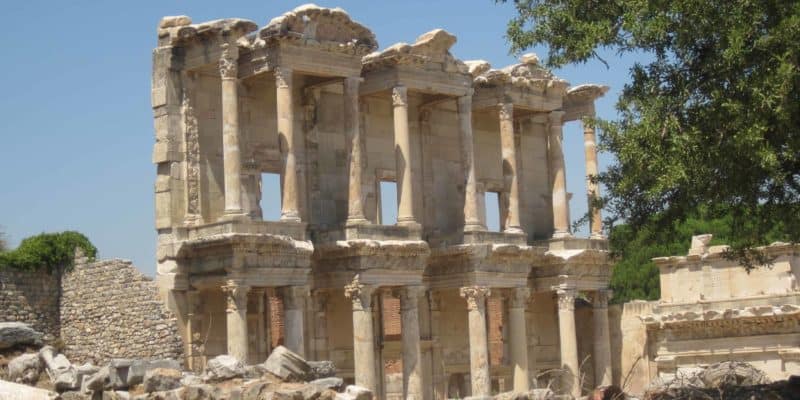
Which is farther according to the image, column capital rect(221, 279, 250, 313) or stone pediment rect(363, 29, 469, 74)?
stone pediment rect(363, 29, 469, 74)

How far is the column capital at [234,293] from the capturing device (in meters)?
27.7

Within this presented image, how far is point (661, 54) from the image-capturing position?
745 inches

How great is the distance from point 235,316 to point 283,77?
5.18 m

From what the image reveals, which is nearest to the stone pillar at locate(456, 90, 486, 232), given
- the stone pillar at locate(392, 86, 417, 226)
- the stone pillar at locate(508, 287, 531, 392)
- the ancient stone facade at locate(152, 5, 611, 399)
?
the ancient stone facade at locate(152, 5, 611, 399)

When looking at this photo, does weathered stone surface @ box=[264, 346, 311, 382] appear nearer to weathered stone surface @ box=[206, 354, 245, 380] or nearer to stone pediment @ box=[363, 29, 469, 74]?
weathered stone surface @ box=[206, 354, 245, 380]

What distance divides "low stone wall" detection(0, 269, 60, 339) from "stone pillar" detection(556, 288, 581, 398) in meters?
13.0

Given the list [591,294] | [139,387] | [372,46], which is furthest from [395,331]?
[139,387]

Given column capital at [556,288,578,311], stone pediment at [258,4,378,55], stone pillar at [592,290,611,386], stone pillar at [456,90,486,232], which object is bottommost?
stone pillar at [592,290,611,386]

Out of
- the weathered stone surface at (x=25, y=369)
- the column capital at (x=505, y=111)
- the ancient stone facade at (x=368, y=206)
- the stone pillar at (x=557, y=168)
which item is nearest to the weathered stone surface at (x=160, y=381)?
the weathered stone surface at (x=25, y=369)

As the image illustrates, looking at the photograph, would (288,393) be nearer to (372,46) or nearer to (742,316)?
(372,46)

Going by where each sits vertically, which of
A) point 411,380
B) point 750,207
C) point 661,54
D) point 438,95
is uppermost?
point 438,95

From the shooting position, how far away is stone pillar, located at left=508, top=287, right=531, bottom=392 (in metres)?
34.0

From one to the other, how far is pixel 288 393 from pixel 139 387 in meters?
2.78

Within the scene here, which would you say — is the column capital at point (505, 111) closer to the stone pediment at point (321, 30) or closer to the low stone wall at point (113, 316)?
the stone pediment at point (321, 30)
